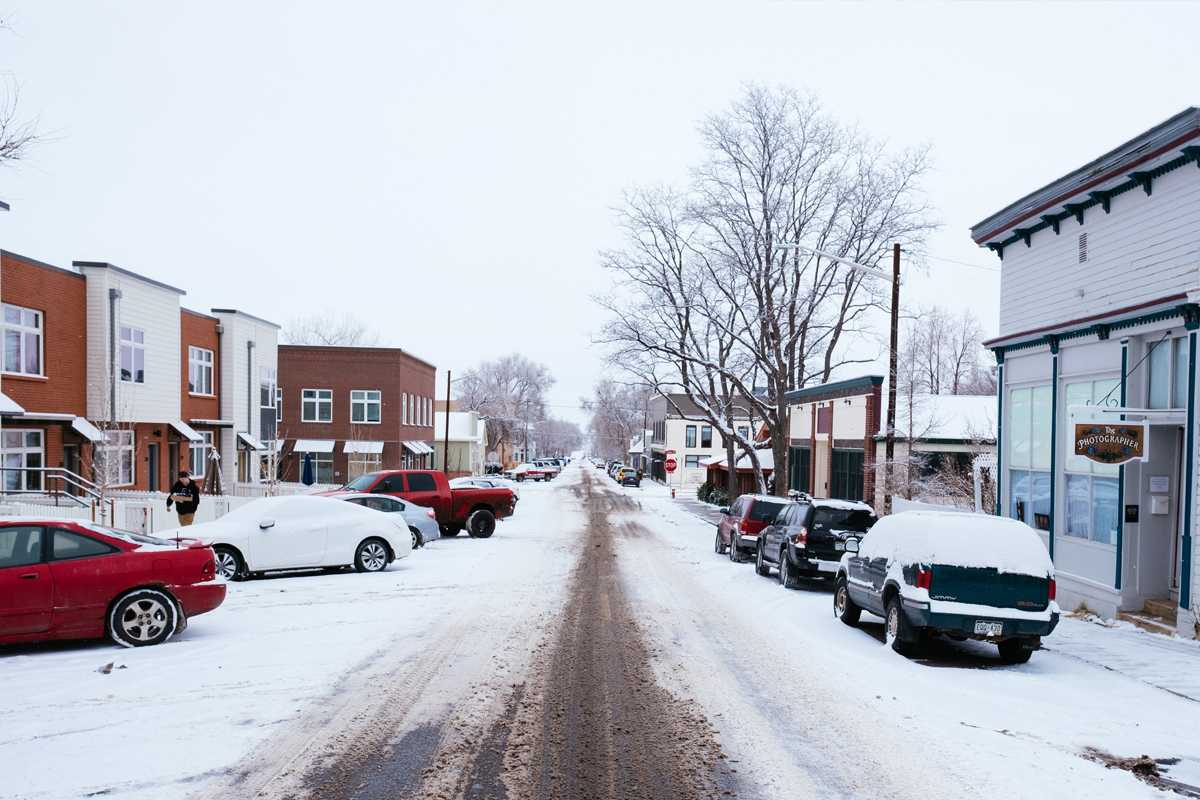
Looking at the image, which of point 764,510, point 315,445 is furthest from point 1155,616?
point 315,445

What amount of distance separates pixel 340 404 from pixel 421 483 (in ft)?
105

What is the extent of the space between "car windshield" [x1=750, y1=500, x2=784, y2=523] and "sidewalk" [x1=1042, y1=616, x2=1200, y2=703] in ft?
27.7

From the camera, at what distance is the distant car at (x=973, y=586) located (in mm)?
10383

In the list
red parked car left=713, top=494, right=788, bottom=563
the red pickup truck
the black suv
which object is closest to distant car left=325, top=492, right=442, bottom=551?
the red pickup truck

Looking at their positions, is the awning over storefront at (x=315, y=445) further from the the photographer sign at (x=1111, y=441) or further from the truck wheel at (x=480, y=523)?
the the photographer sign at (x=1111, y=441)

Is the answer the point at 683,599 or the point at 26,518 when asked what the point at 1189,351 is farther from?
the point at 26,518

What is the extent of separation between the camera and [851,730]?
24.8ft

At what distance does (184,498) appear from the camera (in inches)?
777

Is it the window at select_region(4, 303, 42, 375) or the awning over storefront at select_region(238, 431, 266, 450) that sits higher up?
the window at select_region(4, 303, 42, 375)

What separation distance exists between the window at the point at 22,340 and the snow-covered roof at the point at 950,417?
24150mm

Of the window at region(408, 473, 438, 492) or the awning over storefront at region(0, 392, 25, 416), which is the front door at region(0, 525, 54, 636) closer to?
the awning over storefront at region(0, 392, 25, 416)

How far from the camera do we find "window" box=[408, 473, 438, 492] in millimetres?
25422

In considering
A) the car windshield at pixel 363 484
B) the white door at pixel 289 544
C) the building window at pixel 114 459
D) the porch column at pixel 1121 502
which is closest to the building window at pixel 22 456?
the building window at pixel 114 459

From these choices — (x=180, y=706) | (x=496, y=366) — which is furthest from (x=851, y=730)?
(x=496, y=366)
